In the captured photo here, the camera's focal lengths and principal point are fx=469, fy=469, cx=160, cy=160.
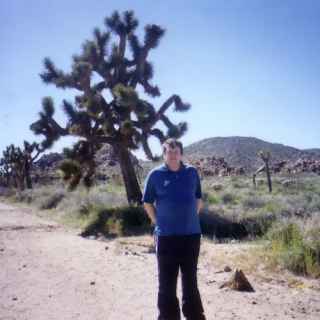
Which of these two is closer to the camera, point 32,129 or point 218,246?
point 218,246

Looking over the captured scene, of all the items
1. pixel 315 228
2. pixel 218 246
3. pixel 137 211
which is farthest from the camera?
pixel 137 211

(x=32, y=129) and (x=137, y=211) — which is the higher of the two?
(x=32, y=129)

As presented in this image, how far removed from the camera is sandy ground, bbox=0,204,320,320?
4845 mm

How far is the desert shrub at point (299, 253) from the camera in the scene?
6383mm

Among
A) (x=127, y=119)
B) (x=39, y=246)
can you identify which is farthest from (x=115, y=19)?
(x=39, y=246)

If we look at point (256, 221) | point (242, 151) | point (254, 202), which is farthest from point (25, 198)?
point (242, 151)

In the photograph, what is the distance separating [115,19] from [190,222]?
44.7ft

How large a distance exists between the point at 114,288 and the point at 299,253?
264 centimetres

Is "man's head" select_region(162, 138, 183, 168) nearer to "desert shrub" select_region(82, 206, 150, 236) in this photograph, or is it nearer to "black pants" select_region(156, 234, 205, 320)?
"black pants" select_region(156, 234, 205, 320)

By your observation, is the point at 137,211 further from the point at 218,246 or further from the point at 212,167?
the point at 212,167

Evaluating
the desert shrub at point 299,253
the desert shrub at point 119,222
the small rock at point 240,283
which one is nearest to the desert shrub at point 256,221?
the desert shrub at point 119,222

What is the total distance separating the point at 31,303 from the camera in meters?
5.29

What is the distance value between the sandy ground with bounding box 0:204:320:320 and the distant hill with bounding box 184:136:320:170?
157 feet

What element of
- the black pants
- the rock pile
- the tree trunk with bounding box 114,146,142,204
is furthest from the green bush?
the rock pile
